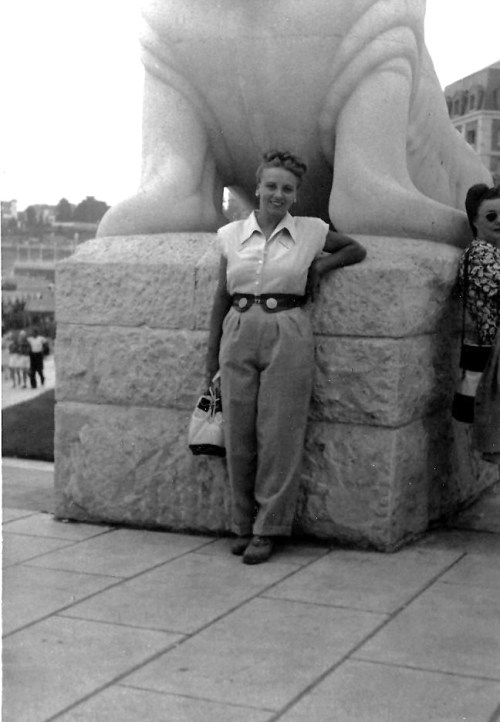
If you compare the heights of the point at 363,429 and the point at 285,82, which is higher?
the point at 285,82

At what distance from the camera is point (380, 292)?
423 centimetres

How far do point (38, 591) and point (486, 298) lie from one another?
81.6 inches

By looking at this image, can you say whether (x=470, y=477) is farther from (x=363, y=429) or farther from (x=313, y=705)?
(x=313, y=705)

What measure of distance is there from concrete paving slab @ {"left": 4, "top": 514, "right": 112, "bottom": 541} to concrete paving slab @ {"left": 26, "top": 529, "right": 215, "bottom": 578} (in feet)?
0.27

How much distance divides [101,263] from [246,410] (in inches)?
37.3

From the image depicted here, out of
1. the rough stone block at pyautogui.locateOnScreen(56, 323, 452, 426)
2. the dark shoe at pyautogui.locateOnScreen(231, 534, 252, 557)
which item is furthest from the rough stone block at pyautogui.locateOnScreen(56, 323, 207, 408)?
the dark shoe at pyautogui.locateOnScreen(231, 534, 252, 557)

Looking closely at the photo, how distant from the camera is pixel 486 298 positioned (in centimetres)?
441

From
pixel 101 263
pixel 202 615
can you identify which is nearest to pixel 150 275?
pixel 101 263

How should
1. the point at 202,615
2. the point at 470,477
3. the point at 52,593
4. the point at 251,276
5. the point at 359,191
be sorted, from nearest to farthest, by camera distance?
the point at 202,615, the point at 52,593, the point at 251,276, the point at 359,191, the point at 470,477

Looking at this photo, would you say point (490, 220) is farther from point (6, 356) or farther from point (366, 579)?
point (6, 356)

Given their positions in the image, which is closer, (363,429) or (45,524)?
(363,429)

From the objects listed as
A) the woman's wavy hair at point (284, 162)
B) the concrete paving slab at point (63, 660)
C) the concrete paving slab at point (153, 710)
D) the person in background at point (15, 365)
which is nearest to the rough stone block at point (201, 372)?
the woman's wavy hair at point (284, 162)

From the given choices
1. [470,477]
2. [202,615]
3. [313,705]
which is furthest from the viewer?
[470,477]

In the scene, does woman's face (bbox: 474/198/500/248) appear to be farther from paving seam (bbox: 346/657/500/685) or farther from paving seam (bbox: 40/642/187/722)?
paving seam (bbox: 40/642/187/722)
